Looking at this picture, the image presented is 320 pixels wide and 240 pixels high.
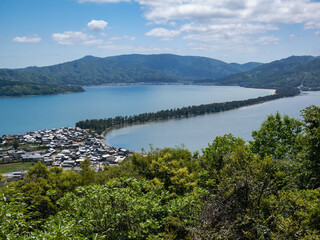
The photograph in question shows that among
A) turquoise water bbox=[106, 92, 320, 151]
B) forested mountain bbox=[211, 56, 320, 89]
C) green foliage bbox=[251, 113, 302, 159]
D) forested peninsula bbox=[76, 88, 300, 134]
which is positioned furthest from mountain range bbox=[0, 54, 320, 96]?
green foliage bbox=[251, 113, 302, 159]

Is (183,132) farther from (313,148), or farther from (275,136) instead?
(313,148)

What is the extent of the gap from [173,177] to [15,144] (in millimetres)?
34161

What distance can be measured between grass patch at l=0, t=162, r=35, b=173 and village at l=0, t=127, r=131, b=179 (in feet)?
3.46

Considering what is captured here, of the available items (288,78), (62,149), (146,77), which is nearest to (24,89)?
(62,149)

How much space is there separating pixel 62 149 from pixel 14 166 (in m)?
8.07

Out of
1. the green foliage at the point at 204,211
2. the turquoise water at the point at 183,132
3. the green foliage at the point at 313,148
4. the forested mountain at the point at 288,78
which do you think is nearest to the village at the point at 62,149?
the turquoise water at the point at 183,132

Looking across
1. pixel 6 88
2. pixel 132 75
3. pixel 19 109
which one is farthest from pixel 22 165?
pixel 132 75

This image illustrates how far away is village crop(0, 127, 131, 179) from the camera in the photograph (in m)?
29.7

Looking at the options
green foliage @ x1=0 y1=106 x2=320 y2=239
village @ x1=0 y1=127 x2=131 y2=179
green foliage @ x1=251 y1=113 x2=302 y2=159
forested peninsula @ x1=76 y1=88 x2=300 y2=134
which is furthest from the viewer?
forested peninsula @ x1=76 y1=88 x2=300 y2=134

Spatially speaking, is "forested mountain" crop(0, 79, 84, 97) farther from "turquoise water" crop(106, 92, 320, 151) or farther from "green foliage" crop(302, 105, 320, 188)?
"green foliage" crop(302, 105, 320, 188)

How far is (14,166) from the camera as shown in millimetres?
29047

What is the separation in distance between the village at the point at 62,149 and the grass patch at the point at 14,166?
105 centimetres

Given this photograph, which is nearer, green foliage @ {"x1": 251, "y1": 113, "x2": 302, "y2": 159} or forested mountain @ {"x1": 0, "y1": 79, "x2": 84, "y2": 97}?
green foliage @ {"x1": 251, "y1": 113, "x2": 302, "y2": 159}

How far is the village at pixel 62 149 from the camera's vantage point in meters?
29.7
